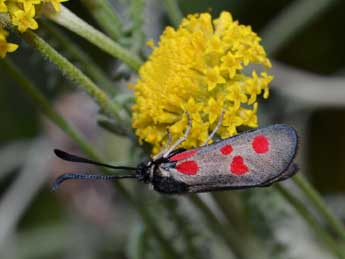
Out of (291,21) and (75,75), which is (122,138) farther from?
(75,75)

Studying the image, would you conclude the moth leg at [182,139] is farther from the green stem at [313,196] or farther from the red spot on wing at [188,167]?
the green stem at [313,196]

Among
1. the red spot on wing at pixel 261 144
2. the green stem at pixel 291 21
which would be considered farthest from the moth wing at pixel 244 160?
the green stem at pixel 291 21

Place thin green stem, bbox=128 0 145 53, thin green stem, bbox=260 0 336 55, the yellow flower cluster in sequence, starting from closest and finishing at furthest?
the yellow flower cluster < thin green stem, bbox=128 0 145 53 < thin green stem, bbox=260 0 336 55

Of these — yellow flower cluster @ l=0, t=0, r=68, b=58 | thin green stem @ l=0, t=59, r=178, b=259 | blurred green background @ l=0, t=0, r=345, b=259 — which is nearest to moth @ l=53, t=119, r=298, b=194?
thin green stem @ l=0, t=59, r=178, b=259

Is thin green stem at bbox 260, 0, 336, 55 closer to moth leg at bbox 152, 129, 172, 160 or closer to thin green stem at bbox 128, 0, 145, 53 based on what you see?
thin green stem at bbox 128, 0, 145, 53

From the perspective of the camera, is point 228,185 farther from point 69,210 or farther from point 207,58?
point 69,210

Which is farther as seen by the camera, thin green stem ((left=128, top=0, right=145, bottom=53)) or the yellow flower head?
thin green stem ((left=128, top=0, right=145, bottom=53))
